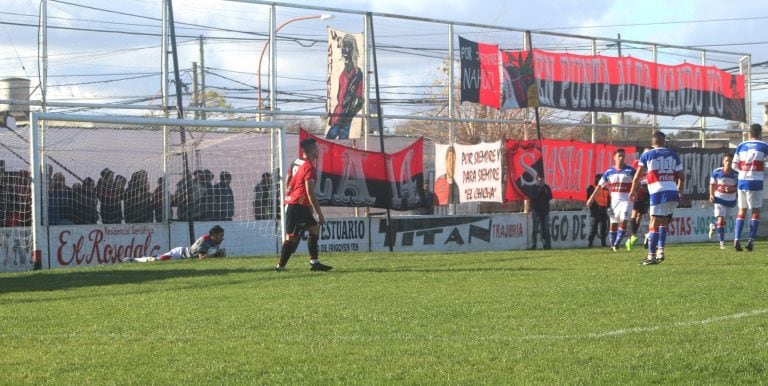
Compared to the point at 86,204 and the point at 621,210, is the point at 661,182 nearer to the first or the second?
the point at 621,210

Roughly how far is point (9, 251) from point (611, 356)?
14795 mm

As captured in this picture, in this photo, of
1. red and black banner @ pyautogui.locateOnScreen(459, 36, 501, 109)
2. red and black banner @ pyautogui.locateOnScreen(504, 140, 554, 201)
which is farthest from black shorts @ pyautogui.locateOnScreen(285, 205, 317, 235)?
red and black banner @ pyautogui.locateOnScreen(504, 140, 554, 201)

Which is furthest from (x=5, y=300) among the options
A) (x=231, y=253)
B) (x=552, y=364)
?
(x=231, y=253)

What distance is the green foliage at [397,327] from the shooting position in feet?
21.2

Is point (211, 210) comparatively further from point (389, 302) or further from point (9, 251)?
point (389, 302)

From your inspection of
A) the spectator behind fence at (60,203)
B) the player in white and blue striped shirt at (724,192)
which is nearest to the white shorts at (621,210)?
the player in white and blue striped shirt at (724,192)

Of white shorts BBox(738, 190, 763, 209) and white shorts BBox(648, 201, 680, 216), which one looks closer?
white shorts BBox(648, 201, 680, 216)

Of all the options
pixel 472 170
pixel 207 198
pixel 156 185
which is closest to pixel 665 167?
pixel 472 170

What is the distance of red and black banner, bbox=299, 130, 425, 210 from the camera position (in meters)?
23.1

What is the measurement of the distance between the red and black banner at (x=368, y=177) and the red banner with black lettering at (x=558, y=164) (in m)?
2.75

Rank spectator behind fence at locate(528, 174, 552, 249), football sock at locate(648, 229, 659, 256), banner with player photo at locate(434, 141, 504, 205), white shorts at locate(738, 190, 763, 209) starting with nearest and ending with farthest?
football sock at locate(648, 229, 659, 256) → white shorts at locate(738, 190, 763, 209) → banner with player photo at locate(434, 141, 504, 205) → spectator behind fence at locate(528, 174, 552, 249)

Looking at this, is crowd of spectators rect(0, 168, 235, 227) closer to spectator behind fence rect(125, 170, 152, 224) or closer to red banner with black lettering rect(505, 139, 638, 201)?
spectator behind fence rect(125, 170, 152, 224)

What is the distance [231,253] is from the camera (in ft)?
71.0

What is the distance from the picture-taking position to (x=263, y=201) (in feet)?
72.7
